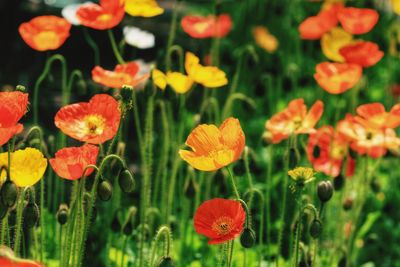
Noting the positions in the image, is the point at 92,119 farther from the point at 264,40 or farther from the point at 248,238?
the point at 264,40

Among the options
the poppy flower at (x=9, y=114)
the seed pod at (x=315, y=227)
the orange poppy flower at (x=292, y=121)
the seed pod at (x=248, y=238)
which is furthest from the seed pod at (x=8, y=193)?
the orange poppy flower at (x=292, y=121)

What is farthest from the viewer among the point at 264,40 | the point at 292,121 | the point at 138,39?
the point at 264,40

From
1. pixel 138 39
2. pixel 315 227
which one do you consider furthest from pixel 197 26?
pixel 315 227

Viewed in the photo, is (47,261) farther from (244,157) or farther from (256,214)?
(256,214)

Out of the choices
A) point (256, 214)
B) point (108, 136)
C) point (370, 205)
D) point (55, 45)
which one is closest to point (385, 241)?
point (370, 205)

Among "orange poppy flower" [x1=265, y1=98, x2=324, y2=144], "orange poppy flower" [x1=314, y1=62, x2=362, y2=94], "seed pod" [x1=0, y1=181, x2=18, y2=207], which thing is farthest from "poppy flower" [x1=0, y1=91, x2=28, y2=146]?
"orange poppy flower" [x1=314, y1=62, x2=362, y2=94]

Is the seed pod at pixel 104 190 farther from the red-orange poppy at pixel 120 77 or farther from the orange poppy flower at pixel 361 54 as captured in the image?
the orange poppy flower at pixel 361 54
